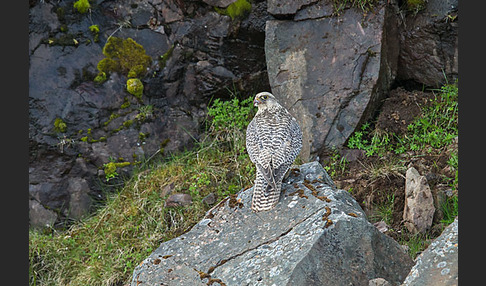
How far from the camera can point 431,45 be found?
7.55 metres

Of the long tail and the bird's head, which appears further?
the bird's head

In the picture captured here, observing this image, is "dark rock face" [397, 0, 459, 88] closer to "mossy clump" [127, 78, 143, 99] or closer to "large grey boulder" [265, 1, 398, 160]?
"large grey boulder" [265, 1, 398, 160]

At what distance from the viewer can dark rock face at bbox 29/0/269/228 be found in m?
7.70

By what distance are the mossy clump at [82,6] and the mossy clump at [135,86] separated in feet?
4.12

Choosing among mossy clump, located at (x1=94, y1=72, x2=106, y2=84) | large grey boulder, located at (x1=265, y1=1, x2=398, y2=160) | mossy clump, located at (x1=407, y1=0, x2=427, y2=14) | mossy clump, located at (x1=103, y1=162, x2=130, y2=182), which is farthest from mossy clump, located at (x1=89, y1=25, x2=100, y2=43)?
mossy clump, located at (x1=407, y1=0, x2=427, y2=14)

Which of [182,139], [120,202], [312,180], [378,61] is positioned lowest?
[120,202]

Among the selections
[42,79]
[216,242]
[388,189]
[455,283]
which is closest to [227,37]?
[42,79]

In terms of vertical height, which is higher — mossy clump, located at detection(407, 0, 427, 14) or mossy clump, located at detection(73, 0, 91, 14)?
mossy clump, located at detection(407, 0, 427, 14)

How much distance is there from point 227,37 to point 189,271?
13.8 ft

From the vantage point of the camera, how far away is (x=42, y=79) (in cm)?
785

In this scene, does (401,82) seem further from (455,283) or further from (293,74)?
(455,283)

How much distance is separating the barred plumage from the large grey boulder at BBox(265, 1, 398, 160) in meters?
1.36

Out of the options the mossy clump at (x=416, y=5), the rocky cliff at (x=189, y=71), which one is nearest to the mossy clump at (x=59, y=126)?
the rocky cliff at (x=189, y=71)

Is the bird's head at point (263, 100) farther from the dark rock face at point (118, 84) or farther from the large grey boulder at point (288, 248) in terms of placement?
the dark rock face at point (118, 84)
